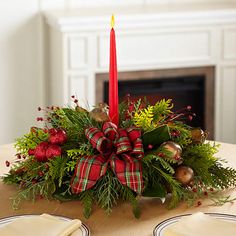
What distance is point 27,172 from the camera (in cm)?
159

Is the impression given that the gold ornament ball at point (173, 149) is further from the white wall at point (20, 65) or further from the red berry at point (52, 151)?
the white wall at point (20, 65)

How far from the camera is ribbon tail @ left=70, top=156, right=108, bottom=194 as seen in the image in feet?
4.95

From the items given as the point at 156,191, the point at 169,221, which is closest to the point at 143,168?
the point at 156,191

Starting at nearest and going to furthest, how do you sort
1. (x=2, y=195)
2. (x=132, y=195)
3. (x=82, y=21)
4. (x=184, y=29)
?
(x=132, y=195) → (x=2, y=195) → (x=82, y=21) → (x=184, y=29)

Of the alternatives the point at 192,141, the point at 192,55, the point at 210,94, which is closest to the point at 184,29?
the point at 192,55

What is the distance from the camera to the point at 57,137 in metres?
1.57

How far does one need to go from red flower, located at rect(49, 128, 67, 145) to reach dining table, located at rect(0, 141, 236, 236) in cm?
13

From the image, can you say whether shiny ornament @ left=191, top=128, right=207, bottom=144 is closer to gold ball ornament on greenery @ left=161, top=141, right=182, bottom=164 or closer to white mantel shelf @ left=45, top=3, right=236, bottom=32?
gold ball ornament on greenery @ left=161, top=141, right=182, bottom=164

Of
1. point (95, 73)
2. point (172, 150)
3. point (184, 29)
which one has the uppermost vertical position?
point (184, 29)

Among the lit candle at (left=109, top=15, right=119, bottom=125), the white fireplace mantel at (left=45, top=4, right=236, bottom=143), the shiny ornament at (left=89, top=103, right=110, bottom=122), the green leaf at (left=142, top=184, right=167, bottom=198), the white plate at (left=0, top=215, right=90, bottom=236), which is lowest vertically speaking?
the white plate at (left=0, top=215, right=90, bottom=236)

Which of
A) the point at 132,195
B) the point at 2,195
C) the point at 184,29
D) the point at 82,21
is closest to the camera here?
the point at 132,195

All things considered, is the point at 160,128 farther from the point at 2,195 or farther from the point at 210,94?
the point at 210,94

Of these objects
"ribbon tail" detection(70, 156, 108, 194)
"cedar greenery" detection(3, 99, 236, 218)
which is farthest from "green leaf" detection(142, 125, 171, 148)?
"ribbon tail" detection(70, 156, 108, 194)

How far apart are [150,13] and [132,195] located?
2.48 metres
